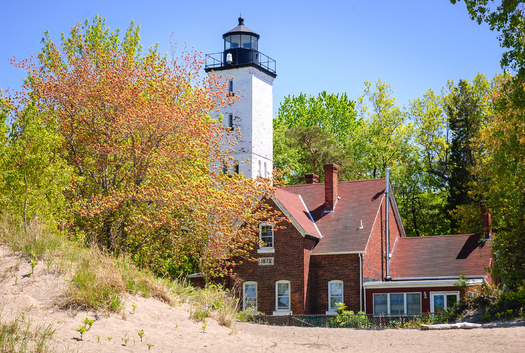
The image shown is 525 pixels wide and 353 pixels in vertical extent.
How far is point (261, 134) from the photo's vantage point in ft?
177

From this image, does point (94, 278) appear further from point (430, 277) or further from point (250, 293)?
point (430, 277)

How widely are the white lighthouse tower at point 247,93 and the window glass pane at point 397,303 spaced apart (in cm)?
2176

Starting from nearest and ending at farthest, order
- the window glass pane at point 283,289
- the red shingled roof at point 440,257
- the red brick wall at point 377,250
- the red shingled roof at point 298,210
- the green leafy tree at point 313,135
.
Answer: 1. the red shingled roof at point 440,257
2. the window glass pane at point 283,289
3. the red brick wall at point 377,250
4. the red shingled roof at point 298,210
5. the green leafy tree at point 313,135

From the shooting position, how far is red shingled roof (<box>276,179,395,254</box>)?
1361 inches

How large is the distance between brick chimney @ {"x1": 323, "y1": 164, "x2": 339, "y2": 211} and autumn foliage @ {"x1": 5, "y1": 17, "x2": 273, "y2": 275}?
42.7ft

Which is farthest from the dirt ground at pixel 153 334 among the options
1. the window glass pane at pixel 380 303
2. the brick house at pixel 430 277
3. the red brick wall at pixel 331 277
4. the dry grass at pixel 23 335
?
the red brick wall at pixel 331 277

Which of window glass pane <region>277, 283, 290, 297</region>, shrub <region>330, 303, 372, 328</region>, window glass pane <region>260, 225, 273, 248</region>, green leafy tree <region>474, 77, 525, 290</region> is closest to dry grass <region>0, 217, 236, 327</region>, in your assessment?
shrub <region>330, 303, 372, 328</region>

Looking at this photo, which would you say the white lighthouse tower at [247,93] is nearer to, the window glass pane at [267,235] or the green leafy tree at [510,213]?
the window glass pane at [267,235]

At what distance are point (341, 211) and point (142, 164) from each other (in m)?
16.9

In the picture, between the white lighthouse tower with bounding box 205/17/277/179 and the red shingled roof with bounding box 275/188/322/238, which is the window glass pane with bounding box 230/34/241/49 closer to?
the white lighthouse tower with bounding box 205/17/277/179

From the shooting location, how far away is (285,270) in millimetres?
34125

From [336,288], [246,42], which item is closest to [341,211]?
[336,288]

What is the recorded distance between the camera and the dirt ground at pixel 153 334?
11516mm

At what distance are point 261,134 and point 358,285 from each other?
76.7 feet
